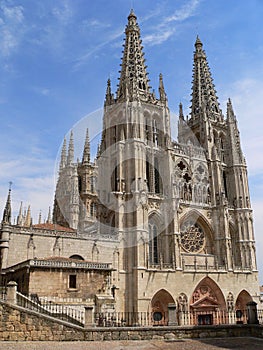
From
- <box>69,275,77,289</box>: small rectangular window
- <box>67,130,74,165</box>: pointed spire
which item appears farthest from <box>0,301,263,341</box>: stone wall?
<box>67,130,74,165</box>: pointed spire

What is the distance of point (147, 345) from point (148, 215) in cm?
1786

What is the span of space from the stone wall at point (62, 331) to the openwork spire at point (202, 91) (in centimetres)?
2791

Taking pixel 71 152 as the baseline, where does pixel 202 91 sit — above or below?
above

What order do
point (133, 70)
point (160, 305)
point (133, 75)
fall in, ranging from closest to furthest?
point (160, 305) → point (133, 75) → point (133, 70)

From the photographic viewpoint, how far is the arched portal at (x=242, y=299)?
31.8m

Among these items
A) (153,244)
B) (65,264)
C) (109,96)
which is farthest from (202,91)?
(65,264)

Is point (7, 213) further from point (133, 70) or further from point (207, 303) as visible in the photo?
point (133, 70)

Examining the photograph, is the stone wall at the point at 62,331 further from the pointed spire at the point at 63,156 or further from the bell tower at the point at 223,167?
the pointed spire at the point at 63,156

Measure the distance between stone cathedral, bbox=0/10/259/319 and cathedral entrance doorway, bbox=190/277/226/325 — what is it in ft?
0.32

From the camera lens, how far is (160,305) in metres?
28.1

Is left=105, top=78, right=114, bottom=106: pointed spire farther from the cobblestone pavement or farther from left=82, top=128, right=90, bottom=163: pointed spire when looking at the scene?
the cobblestone pavement

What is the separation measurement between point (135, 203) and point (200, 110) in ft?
Result: 52.2

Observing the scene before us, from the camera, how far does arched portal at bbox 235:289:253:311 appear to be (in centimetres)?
3184

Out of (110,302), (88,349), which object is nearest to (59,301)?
(110,302)
